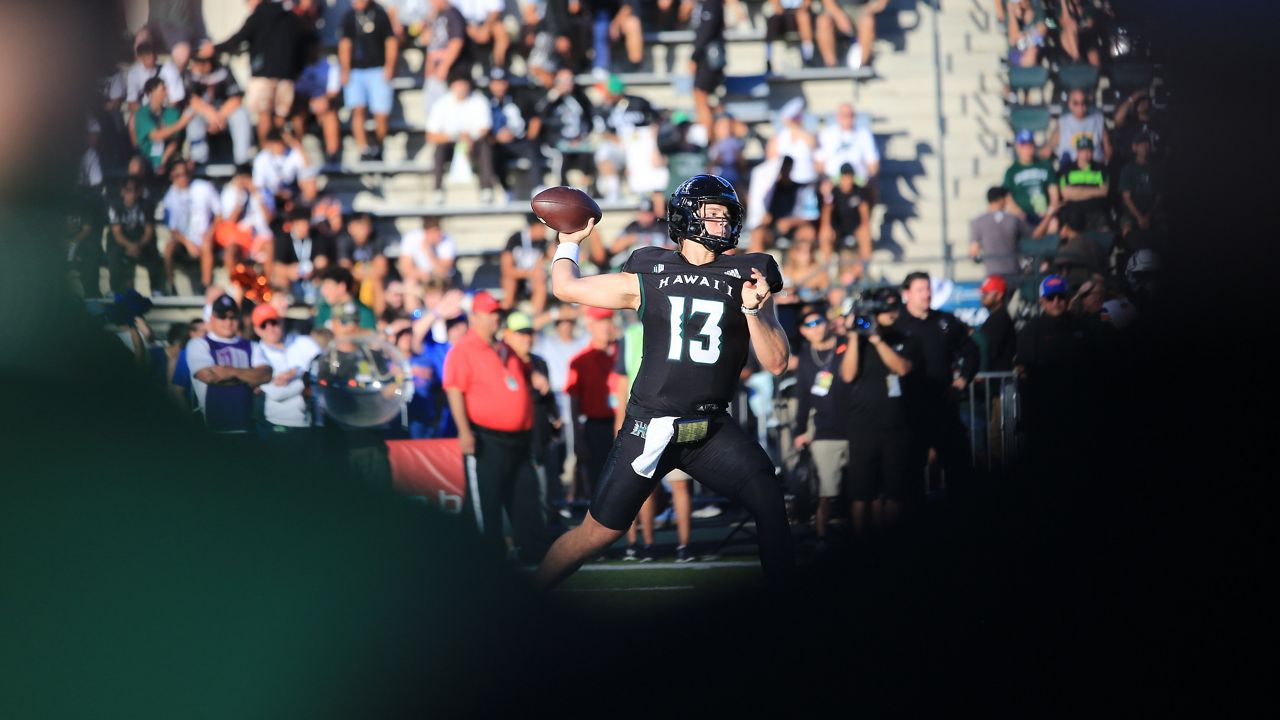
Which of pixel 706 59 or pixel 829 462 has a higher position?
pixel 706 59

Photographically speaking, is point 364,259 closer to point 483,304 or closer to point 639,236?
point 639,236

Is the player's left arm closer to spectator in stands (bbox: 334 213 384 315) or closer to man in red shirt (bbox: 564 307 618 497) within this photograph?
man in red shirt (bbox: 564 307 618 497)

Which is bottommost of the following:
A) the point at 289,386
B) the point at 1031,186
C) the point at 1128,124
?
the point at 289,386

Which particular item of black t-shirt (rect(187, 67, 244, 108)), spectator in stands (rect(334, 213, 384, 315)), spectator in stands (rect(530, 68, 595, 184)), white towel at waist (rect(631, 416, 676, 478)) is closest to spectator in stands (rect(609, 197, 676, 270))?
spectator in stands (rect(530, 68, 595, 184))

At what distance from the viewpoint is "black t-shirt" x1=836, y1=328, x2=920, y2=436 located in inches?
339

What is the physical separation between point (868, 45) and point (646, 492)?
9526 millimetres

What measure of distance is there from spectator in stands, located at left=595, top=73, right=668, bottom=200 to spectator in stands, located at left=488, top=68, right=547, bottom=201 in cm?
64

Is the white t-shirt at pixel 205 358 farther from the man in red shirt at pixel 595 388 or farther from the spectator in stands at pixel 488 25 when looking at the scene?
the spectator in stands at pixel 488 25

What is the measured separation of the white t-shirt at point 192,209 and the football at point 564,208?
8.02 m

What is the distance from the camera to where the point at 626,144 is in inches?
503

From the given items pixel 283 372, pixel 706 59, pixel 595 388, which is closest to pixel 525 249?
pixel 706 59

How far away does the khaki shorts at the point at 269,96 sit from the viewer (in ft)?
42.8

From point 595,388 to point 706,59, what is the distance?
16.4 ft

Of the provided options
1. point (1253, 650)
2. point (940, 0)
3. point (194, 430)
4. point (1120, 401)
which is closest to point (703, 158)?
point (940, 0)
